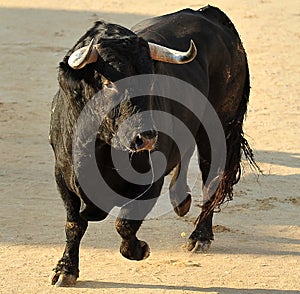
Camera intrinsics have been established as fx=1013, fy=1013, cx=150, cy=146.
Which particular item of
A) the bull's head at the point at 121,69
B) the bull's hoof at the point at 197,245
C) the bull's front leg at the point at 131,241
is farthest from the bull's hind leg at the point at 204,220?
the bull's head at the point at 121,69

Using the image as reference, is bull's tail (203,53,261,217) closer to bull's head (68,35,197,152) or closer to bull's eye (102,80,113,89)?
bull's head (68,35,197,152)

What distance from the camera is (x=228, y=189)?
23.6 ft

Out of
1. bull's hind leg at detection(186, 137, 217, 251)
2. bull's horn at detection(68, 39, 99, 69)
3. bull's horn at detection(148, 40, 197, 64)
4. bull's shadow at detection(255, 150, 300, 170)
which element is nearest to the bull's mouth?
bull's horn at detection(68, 39, 99, 69)

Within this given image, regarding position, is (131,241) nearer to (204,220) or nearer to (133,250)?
(133,250)

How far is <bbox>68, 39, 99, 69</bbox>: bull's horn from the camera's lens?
5293 millimetres

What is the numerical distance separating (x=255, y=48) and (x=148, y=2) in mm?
3291

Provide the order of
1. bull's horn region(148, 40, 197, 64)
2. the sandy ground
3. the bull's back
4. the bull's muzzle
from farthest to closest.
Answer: the bull's back, the sandy ground, bull's horn region(148, 40, 197, 64), the bull's muzzle

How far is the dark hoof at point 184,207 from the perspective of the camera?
7062mm

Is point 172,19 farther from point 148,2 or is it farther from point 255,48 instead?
point 148,2

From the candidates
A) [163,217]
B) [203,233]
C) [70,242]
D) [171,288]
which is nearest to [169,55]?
[70,242]

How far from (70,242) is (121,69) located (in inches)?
49.2

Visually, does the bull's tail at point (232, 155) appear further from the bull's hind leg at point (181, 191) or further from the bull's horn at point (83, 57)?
the bull's horn at point (83, 57)

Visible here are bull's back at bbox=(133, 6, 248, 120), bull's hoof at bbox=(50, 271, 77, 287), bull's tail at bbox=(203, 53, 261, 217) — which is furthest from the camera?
bull's tail at bbox=(203, 53, 261, 217)

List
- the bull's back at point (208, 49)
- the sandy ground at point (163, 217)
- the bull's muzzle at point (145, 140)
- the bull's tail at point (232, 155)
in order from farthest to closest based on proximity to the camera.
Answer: the bull's tail at point (232, 155) < the bull's back at point (208, 49) < the sandy ground at point (163, 217) < the bull's muzzle at point (145, 140)
